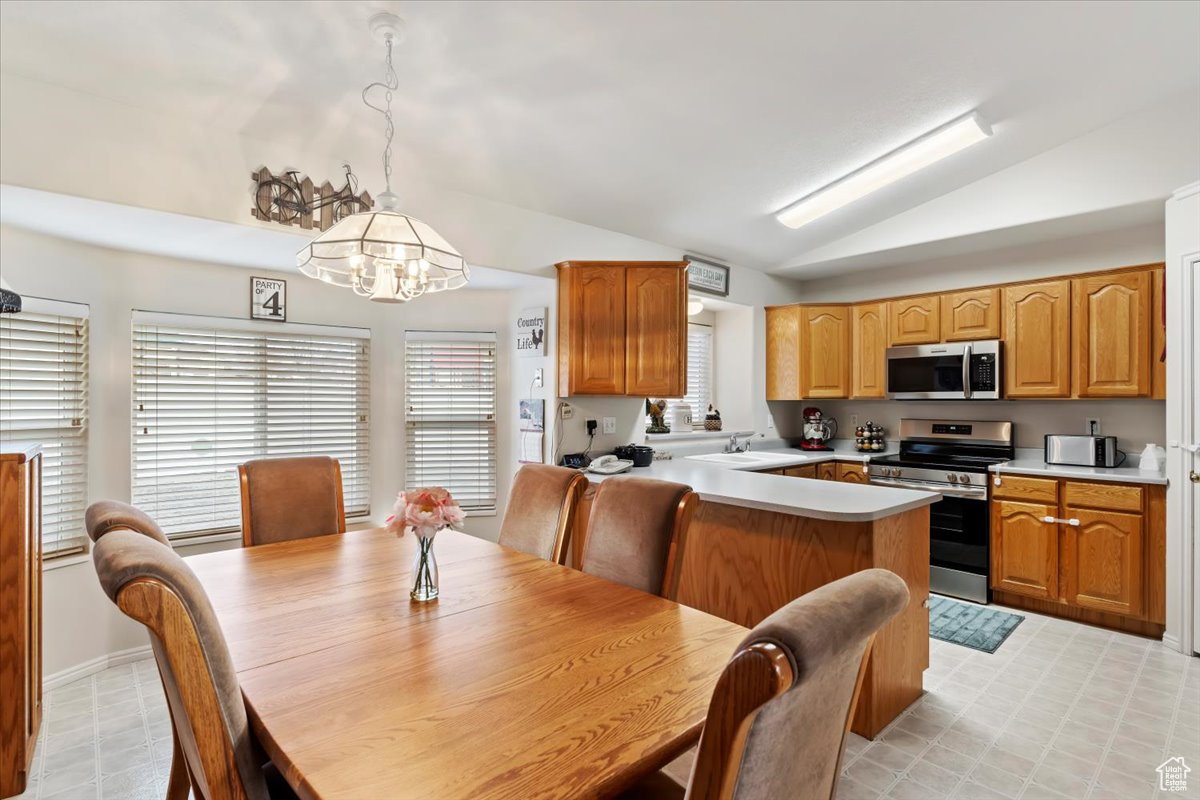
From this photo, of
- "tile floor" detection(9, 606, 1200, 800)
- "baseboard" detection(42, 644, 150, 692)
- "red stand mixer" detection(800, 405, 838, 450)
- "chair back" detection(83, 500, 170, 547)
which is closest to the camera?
"chair back" detection(83, 500, 170, 547)

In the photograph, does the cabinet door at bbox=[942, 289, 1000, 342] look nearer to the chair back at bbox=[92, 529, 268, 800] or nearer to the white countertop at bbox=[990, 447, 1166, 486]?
the white countertop at bbox=[990, 447, 1166, 486]

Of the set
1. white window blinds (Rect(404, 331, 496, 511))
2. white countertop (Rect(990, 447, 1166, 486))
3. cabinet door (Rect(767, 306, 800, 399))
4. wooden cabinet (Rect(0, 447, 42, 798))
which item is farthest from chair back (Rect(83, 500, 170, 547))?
cabinet door (Rect(767, 306, 800, 399))

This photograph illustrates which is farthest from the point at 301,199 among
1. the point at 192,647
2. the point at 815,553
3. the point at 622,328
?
the point at 815,553

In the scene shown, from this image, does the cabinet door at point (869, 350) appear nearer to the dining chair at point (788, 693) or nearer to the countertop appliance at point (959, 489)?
the countertop appliance at point (959, 489)

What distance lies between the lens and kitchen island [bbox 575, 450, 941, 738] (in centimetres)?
221

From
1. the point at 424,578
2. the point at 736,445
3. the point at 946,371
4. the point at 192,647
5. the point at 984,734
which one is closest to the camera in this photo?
the point at 192,647

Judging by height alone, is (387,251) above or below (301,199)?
below

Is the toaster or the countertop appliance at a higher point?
the toaster

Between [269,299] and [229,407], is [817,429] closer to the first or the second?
[269,299]

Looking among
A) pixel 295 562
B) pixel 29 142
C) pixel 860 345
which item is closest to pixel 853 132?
pixel 860 345

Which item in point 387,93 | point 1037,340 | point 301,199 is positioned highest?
point 387,93

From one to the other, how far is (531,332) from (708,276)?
1.53 meters

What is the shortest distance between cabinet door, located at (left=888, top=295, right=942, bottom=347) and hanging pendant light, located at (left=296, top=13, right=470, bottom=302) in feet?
12.1

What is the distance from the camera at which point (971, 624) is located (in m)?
3.35
